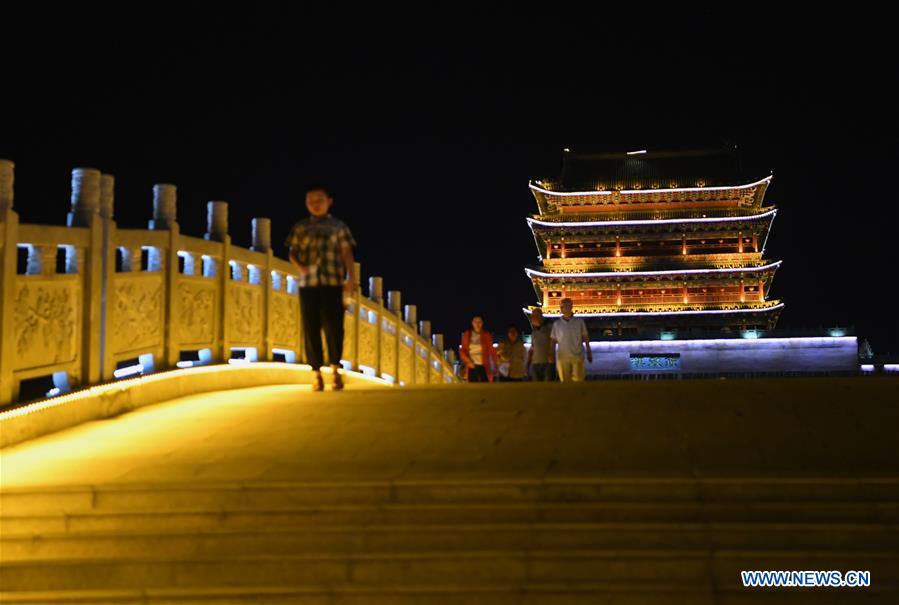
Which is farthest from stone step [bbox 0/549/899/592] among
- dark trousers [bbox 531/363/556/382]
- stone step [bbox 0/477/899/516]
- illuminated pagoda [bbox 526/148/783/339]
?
illuminated pagoda [bbox 526/148/783/339]

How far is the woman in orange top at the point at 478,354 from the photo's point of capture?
12750 mm

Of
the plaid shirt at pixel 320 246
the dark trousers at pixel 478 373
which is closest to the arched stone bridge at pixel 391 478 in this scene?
the plaid shirt at pixel 320 246

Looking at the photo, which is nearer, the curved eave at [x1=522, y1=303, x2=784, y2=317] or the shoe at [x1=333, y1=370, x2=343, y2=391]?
the shoe at [x1=333, y1=370, x2=343, y2=391]

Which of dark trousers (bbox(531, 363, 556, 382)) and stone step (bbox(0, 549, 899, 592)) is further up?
dark trousers (bbox(531, 363, 556, 382))

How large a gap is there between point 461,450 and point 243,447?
1.42 metres

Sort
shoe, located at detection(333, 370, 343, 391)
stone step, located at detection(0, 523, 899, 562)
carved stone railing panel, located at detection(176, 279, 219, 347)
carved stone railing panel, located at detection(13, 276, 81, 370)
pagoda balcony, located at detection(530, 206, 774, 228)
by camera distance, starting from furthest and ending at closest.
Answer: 1. pagoda balcony, located at detection(530, 206, 774, 228)
2. carved stone railing panel, located at detection(176, 279, 219, 347)
3. shoe, located at detection(333, 370, 343, 391)
4. carved stone railing panel, located at detection(13, 276, 81, 370)
5. stone step, located at detection(0, 523, 899, 562)

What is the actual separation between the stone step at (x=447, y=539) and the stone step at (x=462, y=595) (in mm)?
284

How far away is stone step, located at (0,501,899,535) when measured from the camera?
511cm

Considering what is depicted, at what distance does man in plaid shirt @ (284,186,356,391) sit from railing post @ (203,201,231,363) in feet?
8.48

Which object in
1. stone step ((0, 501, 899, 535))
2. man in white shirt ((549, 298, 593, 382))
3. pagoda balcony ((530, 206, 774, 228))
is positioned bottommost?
stone step ((0, 501, 899, 535))

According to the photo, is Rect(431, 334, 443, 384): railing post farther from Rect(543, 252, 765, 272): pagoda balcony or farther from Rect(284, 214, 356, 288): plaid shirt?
Rect(543, 252, 765, 272): pagoda balcony

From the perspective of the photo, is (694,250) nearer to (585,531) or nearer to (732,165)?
(732,165)

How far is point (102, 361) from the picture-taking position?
8.87m

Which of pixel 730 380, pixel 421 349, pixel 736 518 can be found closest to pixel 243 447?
pixel 736 518
